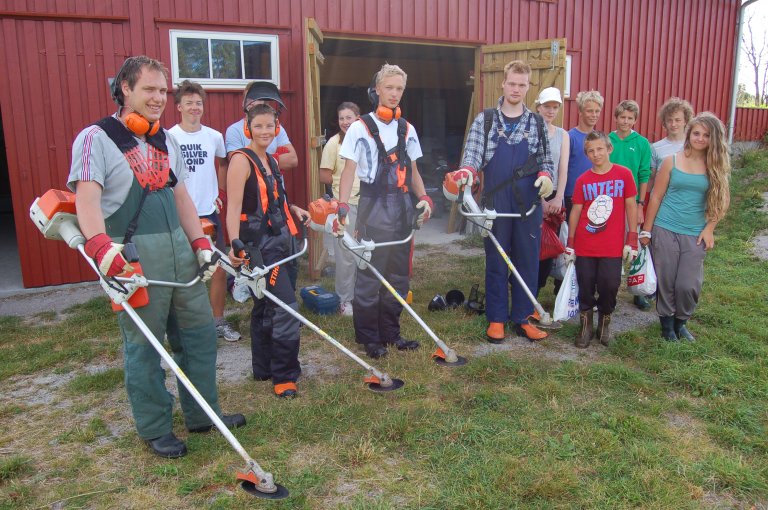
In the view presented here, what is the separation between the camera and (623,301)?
575cm

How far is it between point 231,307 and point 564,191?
132 inches

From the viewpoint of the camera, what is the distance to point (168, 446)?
10.2 ft

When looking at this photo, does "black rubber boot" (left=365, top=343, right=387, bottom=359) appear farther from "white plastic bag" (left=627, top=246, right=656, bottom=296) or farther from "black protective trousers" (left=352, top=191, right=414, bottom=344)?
"white plastic bag" (left=627, top=246, right=656, bottom=296)

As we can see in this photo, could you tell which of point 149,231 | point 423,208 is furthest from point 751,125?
point 149,231

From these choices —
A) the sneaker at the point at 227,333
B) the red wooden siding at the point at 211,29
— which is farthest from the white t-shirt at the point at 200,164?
the red wooden siding at the point at 211,29

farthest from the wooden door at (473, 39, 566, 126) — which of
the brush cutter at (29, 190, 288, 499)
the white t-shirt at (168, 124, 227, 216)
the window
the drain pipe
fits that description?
the brush cutter at (29, 190, 288, 499)

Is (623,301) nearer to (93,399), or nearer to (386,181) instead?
(386,181)

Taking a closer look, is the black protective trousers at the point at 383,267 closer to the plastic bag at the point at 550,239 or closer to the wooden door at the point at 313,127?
the plastic bag at the point at 550,239

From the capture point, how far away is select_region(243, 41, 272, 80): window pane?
7.13 metres

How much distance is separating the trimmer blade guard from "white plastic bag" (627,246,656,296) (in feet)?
5.09

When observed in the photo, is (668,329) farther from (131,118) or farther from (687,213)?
(131,118)

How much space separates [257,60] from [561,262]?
446 cm

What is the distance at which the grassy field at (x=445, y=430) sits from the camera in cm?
277

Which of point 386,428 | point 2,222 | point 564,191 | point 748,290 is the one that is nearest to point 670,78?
point 748,290
